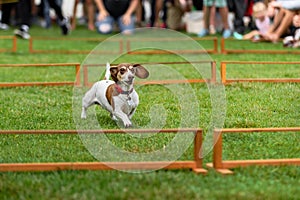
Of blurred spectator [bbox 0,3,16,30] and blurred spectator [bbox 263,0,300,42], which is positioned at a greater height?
blurred spectator [bbox 263,0,300,42]

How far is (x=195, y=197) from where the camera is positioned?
13.8ft

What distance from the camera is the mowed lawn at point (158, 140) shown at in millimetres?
4371

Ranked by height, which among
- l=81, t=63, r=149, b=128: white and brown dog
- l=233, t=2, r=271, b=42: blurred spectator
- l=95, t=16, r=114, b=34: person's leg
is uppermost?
l=81, t=63, r=149, b=128: white and brown dog

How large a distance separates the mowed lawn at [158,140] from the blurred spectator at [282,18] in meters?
1.33

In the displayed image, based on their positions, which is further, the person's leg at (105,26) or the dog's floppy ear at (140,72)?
the person's leg at (105,26)

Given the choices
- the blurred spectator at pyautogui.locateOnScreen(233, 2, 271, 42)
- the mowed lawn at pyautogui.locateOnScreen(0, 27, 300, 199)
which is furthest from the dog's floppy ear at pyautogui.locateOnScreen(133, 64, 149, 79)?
the blurred spectator at pyautogui.locateOnScreen(233, 2, 271, 42)

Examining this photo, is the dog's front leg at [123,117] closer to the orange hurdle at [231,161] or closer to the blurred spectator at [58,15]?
the orange hurdle at [231,161]

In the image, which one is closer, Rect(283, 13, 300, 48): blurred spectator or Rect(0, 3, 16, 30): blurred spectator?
Rect(283, 13, 300, 48): blurred spectator

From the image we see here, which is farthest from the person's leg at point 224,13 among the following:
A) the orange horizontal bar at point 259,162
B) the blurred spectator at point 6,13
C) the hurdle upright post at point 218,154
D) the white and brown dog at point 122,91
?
the hurdle upright post at point 218,154

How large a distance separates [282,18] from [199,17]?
3570mm

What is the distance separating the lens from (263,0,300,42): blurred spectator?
12398 mm

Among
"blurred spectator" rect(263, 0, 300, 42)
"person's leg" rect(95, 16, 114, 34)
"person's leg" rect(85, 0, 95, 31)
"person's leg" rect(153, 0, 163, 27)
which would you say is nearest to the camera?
"blurred spectator" rect(263, 0, 300, 42)

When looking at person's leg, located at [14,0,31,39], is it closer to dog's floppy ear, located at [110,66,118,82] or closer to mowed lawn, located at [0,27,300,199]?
mowed lawn, located at [0,27,300,199]

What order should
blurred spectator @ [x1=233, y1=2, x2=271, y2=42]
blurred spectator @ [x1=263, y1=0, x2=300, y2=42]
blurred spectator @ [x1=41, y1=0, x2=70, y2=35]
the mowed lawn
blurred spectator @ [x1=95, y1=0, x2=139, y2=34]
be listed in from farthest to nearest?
blurred spectator @ [x1=95, y1=0, x2=139, y2=34]
blurred spectator @ [x1=41, y1=0, x2=70, y2=35]
blurred spectator @ [x1=233, y1=2, x2=271, y2=42]
blurred spectator @ [x1=263, y1=0, x2=300, y2=42]
the mowed lawn
